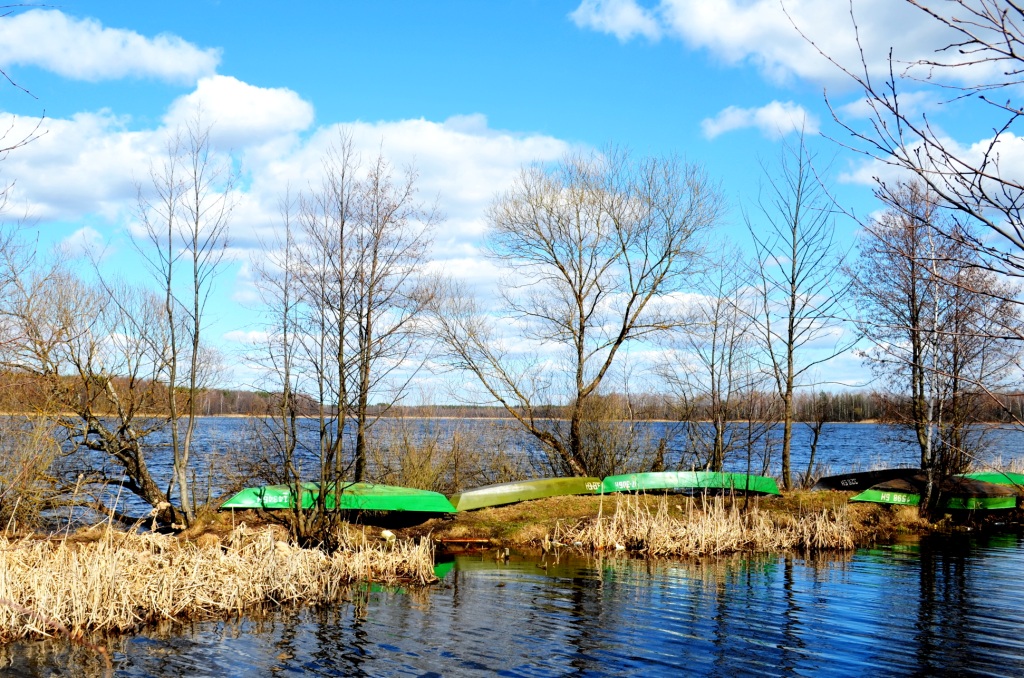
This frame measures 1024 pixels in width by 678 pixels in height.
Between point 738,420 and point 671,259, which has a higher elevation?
point 671,259

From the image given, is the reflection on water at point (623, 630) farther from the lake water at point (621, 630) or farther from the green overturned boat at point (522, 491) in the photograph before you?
the green overturned boat at point (522, 491)

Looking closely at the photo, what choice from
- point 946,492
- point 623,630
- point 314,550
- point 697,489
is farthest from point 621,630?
point 946,492

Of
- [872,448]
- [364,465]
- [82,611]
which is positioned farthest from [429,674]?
[872,448]

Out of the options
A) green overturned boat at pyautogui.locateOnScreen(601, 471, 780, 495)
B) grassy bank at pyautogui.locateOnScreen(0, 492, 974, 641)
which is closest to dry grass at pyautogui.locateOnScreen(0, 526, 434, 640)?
grassy bank at pyautogui.locateOnScreen(0, 492, 974, 641)

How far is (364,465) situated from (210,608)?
7338 millimetres

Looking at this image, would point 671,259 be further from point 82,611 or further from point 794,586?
point 82,611

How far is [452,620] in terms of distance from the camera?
379 inches

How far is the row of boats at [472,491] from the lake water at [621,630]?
232cm

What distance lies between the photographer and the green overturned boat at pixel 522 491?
53.8ft

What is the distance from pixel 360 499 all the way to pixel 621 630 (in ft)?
21.2

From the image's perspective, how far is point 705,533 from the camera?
45.9 feet

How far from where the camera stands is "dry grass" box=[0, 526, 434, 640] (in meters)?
8.34

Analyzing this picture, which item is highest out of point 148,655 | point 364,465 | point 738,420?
point 738,420

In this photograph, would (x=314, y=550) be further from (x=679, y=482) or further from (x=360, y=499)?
(x=679, y=482)
